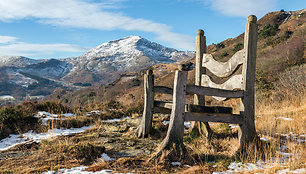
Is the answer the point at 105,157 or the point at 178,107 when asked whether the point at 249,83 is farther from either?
the point at 105,157

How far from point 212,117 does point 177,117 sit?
69 centimetres

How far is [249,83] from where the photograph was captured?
395cm

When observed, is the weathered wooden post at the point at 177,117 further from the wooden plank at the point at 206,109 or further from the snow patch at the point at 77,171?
the snow patch at the point at 77,171

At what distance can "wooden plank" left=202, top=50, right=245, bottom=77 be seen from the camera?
13.3ft

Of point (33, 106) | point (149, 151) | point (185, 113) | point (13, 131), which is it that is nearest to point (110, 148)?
point (149, 151)

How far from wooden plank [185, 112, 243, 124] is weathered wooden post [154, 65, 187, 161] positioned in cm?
16

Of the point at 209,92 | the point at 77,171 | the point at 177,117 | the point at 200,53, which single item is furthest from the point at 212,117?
the point at 77,171

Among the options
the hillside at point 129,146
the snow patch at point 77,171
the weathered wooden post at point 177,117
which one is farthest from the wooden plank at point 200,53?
the snow patch at point 77,171

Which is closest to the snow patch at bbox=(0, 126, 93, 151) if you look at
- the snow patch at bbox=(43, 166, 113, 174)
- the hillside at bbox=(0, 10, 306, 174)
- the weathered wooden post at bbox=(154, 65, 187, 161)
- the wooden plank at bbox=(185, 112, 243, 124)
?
the hillside at bbox=(0, 10, 306, 174)

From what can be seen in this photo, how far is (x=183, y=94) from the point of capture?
3.67 m

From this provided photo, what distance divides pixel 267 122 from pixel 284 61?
42.2 feet

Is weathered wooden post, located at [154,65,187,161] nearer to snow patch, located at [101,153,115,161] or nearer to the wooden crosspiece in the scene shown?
the wooden crosspiece

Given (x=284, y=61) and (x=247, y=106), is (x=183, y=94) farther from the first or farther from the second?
(x=284, y=61)

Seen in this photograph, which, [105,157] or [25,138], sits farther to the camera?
[25,138]
